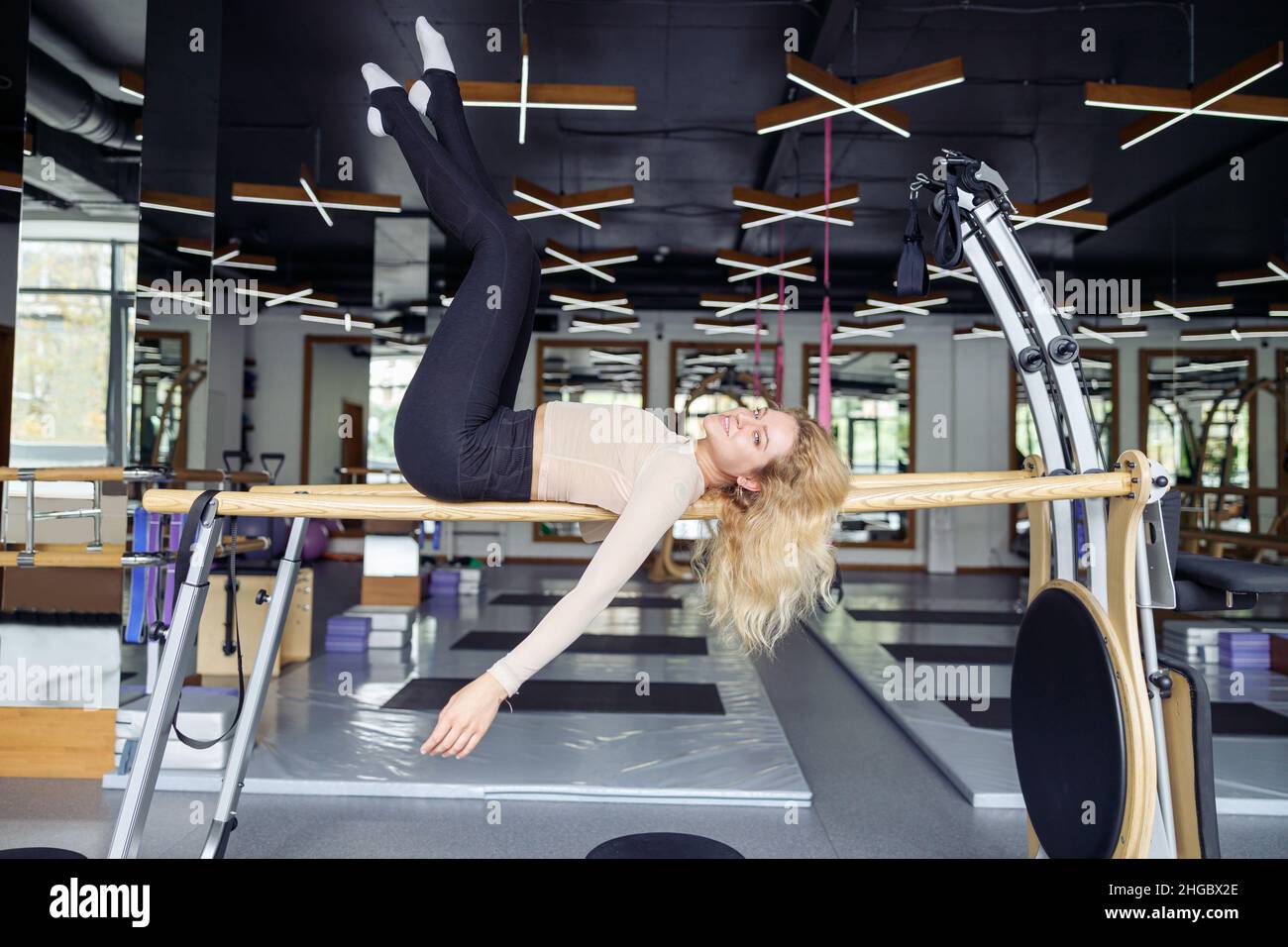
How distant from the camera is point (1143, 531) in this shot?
1.81 metres

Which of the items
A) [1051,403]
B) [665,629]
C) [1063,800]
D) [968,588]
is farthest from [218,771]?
[968,588]

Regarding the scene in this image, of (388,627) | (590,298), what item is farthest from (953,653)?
(590,298)

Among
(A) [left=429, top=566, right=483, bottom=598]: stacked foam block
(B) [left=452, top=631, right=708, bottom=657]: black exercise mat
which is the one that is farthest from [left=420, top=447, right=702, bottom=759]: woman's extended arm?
(A) [left=429, top=566, right=483, bottom=598]: stacked foam block

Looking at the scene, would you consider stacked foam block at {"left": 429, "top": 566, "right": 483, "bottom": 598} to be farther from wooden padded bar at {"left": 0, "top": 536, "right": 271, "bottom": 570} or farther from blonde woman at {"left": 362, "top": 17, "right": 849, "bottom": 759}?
blonde woman at {"left": 362, "top": 17, "right": 849, "bottom": 759}

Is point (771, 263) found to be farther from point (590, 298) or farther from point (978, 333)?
point (978, 333)

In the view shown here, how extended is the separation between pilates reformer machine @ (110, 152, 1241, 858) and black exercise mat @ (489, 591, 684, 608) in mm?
5190

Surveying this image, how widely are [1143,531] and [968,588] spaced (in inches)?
300

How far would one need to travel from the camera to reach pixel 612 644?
5.34 metres

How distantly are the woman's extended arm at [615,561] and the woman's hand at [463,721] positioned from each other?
0.16 feet

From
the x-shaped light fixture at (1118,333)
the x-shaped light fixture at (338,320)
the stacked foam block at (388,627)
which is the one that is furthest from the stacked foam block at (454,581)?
the x-shaped light fixture at (1118,333)

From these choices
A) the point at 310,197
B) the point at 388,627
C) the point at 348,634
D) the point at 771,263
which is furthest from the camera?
the point at 771,263

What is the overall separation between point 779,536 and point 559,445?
A: 56 cm

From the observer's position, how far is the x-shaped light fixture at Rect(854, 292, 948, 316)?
8750 millimetres

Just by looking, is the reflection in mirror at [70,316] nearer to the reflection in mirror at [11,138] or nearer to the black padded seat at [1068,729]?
the reflection in mirror at [11,138]
